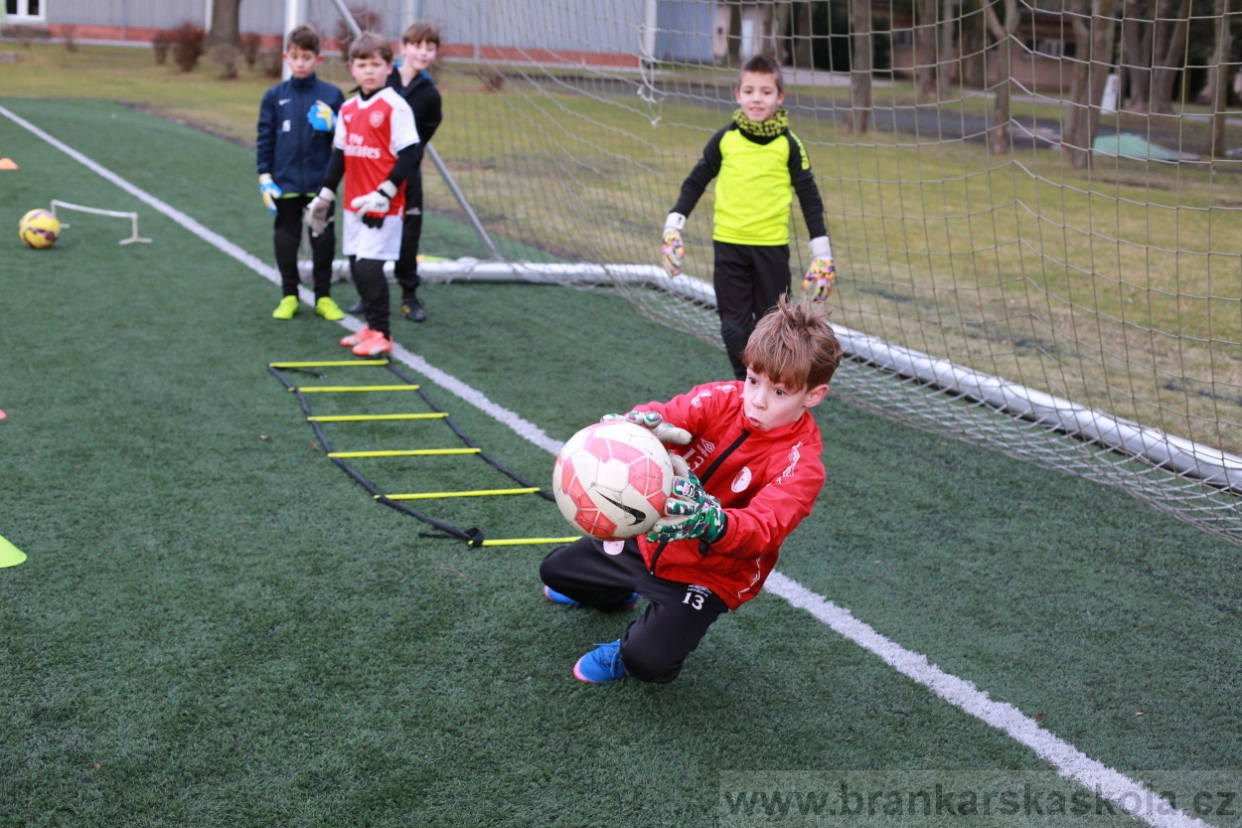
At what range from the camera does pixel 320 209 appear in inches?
251

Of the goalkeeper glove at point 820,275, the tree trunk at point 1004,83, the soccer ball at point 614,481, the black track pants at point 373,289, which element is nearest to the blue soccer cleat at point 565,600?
the soccer ball at point 614,481

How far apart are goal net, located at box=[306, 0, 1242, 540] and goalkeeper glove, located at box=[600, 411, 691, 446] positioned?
226cm

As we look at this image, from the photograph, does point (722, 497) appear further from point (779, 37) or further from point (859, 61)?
point (859, 61)

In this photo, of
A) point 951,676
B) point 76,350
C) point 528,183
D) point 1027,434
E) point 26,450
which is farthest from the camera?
point 528,183

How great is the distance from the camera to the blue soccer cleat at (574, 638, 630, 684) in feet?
10.8

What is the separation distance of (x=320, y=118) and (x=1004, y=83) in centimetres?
403

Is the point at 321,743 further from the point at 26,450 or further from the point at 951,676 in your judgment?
the point at 26,450

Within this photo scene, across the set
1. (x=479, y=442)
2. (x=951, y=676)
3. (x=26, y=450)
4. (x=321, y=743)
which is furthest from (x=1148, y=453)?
(x=26, y=450)

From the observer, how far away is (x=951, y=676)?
346 cm

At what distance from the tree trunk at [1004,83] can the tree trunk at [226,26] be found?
71.7 ft

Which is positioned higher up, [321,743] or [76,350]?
[76,350]

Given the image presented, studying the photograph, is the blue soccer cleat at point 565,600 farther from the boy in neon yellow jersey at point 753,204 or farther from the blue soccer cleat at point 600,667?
the boy in neon yellow jersey at point 753,204

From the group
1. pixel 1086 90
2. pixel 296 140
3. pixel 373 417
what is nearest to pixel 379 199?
pixel 296 140

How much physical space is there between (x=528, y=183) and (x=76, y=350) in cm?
504
